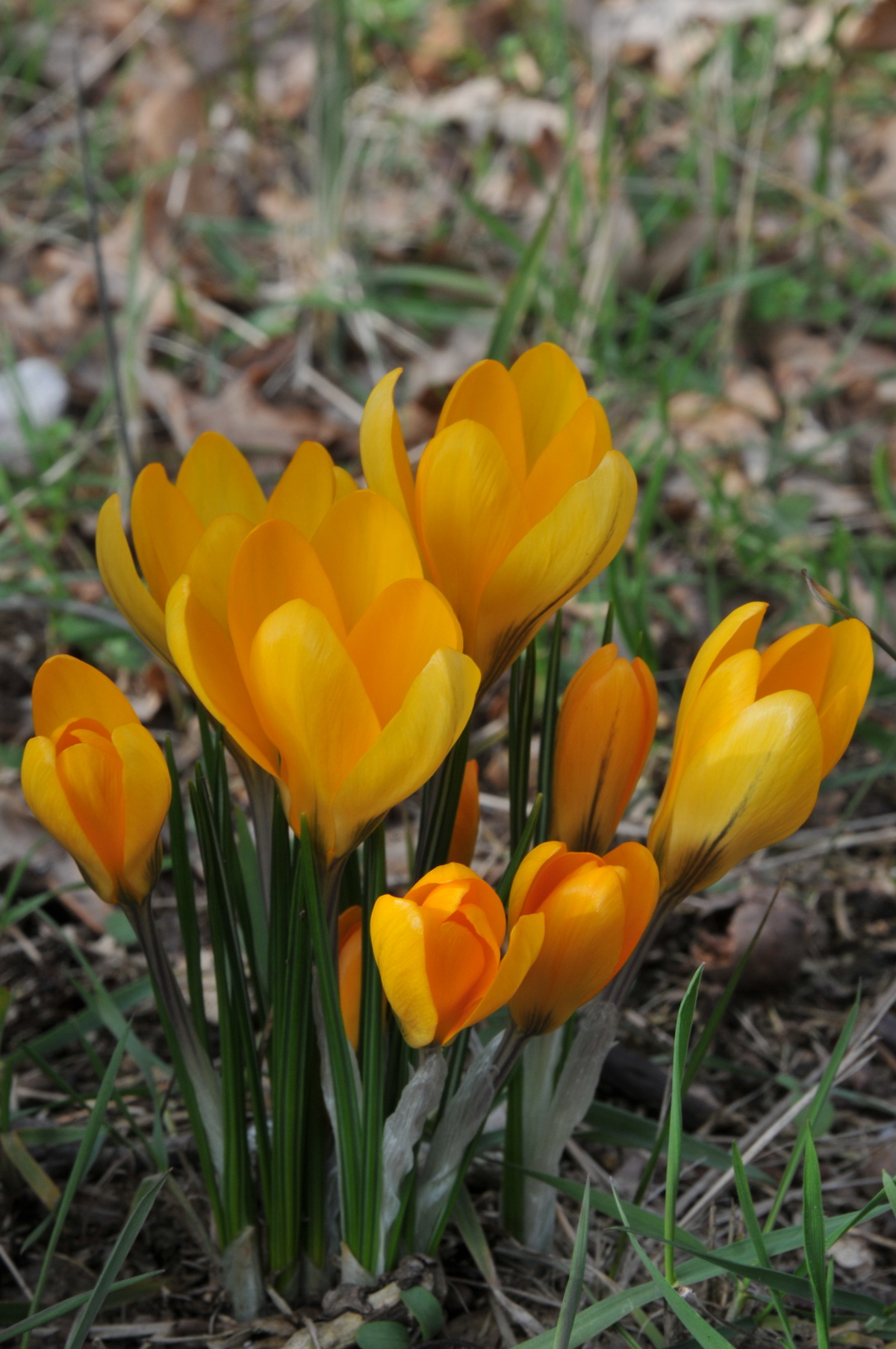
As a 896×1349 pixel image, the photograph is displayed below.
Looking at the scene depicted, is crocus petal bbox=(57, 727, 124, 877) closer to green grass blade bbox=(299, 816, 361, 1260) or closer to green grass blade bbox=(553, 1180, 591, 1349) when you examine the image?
green grass blade bbox=(299, 816, 361, 1260)

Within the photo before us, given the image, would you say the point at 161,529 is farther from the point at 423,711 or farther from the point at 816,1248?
the point at 816,1248

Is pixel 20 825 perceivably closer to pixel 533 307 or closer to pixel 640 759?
pixel 640 759

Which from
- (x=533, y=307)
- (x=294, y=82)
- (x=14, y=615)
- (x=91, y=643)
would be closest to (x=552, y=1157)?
(x=91, y=643)

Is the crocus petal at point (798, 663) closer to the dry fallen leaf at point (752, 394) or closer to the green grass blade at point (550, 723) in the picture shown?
the green grass blade at point (550, 723)

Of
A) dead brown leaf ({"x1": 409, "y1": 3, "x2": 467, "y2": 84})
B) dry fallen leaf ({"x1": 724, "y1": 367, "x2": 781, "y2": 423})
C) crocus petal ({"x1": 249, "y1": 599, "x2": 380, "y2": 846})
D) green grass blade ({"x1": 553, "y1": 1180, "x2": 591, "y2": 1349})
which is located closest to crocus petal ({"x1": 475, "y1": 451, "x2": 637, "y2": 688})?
crocus petal ({"x1": 249, "y1": 599, "x2": 380, "y2": 846})

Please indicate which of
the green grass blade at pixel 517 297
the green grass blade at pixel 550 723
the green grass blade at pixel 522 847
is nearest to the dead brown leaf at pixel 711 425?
the green grass blade at pixel 517 297

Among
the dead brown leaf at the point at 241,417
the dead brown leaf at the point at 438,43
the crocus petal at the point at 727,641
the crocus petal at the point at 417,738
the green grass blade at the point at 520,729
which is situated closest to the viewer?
the crocus petal at the point at 417,738
